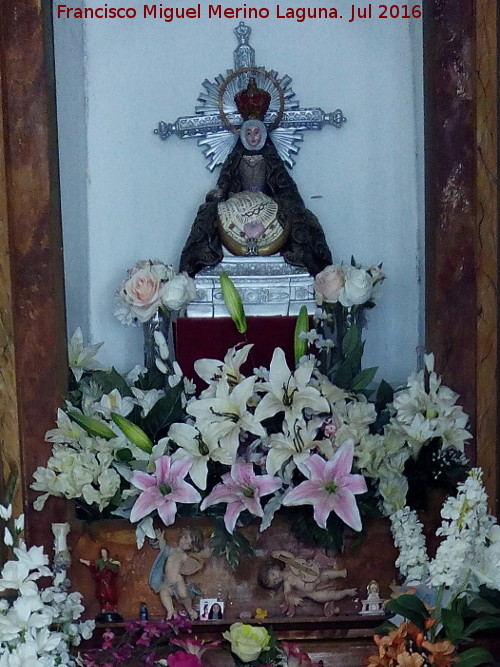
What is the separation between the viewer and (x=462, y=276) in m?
2.44

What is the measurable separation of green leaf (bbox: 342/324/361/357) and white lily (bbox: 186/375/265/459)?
1.22 ft

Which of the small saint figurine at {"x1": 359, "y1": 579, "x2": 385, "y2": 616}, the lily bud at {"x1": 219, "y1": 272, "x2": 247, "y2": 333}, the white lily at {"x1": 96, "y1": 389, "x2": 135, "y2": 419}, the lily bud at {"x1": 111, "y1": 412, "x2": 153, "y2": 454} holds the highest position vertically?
the lily bud at {"x1": 219, "y1": 272, "x2": 247, "y2": 333}

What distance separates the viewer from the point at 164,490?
2.24 metres

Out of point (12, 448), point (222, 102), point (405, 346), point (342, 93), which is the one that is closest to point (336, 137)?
point (342, 93)

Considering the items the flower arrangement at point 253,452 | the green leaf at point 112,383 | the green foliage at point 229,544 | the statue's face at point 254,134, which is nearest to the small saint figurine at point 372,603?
the flower arrangement at point 253,452

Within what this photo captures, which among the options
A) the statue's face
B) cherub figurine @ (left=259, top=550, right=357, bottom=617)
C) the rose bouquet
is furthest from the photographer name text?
cherub figurine @ (left=259, top=550, right=357, bottom=617)

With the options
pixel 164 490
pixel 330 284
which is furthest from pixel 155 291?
pixel 164 490

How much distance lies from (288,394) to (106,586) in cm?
56

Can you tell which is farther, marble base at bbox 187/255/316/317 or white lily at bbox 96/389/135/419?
marble base at bbox 187/255/316/317

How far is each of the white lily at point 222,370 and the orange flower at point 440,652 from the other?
71 cm

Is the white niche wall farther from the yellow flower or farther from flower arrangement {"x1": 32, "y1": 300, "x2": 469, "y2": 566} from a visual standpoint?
the yellow flower

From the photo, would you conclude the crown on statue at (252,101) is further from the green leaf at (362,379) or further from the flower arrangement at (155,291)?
the green leaf at (362,379)

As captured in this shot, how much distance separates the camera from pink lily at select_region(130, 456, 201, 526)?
2225mm

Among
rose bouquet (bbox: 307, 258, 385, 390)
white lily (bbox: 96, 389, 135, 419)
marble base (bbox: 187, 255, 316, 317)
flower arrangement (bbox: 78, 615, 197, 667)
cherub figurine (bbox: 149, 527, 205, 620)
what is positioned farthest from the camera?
marble base (bbox: 187, 255, 316, 317)
